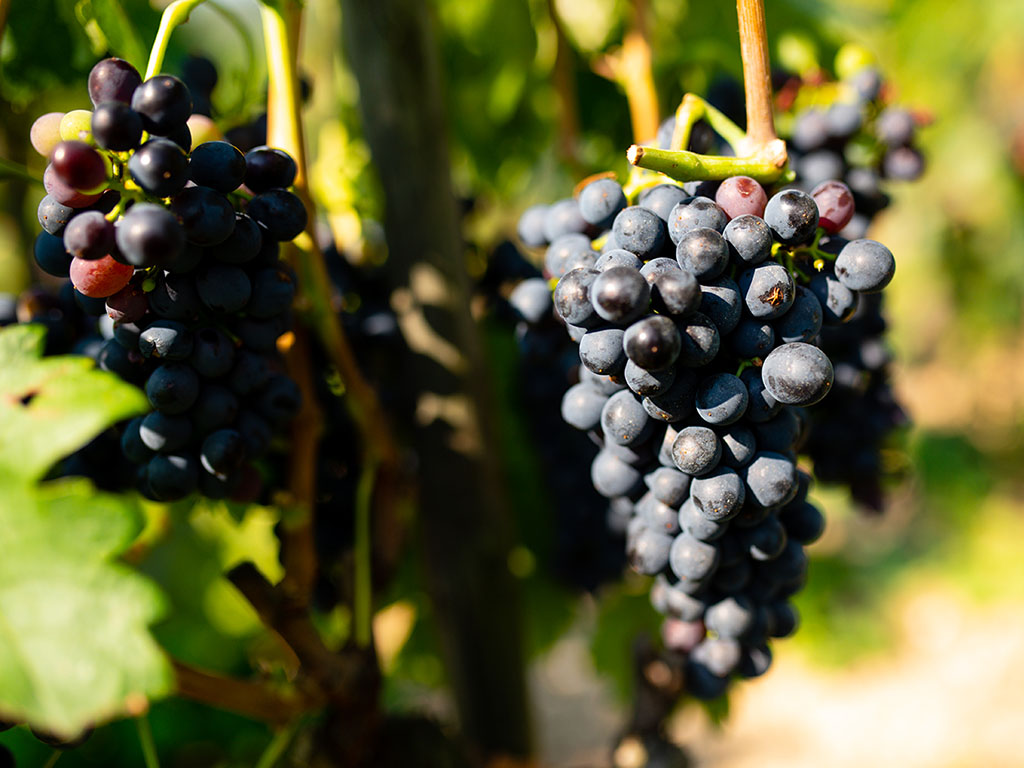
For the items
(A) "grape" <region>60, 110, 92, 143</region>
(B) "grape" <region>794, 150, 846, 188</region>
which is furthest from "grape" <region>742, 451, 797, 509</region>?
(A) "grape" <region>60, 110, 92, 143</region>

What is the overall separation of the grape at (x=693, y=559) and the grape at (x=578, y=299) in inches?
8.4

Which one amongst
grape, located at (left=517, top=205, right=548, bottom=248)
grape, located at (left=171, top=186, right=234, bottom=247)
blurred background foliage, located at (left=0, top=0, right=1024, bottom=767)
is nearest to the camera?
grape, located at (left=171, top=186, right=234, bottom=247)

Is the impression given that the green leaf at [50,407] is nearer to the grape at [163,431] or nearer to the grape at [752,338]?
the grape at [163,431]

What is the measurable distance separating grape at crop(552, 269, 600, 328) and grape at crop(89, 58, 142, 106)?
335 mm

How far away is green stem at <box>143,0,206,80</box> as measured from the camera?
1.84ft

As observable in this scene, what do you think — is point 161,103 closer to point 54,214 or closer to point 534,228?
point 54,214

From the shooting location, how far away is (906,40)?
3174 mm

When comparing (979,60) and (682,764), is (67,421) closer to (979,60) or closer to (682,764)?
(682,764)

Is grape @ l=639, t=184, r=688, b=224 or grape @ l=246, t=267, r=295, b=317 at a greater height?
grape @ l=639, t=184, r=688, b=224

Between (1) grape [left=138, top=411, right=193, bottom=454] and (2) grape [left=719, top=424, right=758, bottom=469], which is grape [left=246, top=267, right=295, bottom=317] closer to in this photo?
(1) grape [left=138, top=411, right=193, bottom=454]

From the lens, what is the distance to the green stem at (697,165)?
554 millimetres

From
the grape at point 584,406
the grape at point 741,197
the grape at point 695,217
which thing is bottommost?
the grape at point 584,406

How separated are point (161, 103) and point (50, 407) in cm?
22

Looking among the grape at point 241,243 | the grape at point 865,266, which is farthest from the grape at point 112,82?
the grape at point 865,266
